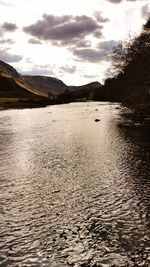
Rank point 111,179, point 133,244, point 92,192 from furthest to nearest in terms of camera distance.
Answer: point 111,179
point 92,192
point 133,244

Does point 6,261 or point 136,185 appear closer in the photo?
point 6,261

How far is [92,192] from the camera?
2472 centimetres

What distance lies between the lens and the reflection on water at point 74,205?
16.0 metres

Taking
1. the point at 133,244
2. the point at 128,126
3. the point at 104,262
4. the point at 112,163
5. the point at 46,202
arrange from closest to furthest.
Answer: the point at 104,262
the point at 133,244
the point at 46,202
the point at 112,163
the point at 128,126

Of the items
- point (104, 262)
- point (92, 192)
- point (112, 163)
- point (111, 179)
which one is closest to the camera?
point (104, 262)

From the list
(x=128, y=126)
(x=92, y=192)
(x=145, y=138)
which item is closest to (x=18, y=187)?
(x=92, y=192)

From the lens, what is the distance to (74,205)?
22062mm

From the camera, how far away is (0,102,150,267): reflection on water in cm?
1598

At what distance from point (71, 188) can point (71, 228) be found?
7.40 meters

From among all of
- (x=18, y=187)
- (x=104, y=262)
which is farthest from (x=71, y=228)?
(x=18, y=187)

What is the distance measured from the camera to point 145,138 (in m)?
49.0

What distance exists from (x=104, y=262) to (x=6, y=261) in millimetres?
4001

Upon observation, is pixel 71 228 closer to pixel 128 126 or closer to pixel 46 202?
pixel 46 202

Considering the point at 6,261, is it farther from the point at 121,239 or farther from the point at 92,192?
the point at 92,192
